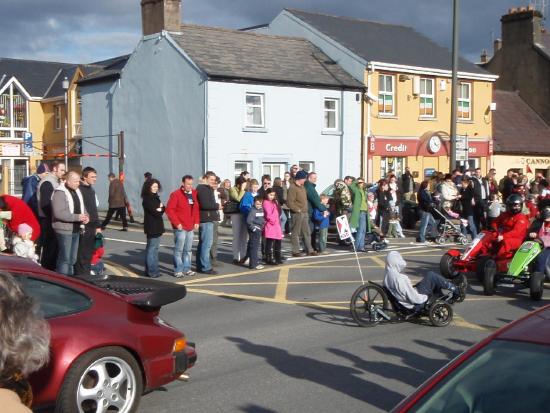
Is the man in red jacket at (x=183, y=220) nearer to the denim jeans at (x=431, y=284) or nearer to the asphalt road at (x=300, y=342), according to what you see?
the asphalt road at (x=300, y=342)

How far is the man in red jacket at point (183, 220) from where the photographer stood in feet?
45.9

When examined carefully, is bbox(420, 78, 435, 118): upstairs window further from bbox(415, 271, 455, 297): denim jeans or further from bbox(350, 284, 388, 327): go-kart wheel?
bbox(350, 284, 388, 327): go-kart wheel

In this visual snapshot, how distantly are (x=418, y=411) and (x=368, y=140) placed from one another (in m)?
29.4

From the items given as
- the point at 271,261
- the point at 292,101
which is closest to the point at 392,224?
the point at 271,261

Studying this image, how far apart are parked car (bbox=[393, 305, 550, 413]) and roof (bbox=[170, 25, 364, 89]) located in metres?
24.8

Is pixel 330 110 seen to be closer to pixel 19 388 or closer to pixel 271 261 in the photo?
pixel 271 261

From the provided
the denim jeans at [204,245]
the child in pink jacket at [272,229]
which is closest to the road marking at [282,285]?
the child in pink jacket at [272,229]

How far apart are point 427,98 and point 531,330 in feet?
106

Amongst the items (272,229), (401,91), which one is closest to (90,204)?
(272,229)

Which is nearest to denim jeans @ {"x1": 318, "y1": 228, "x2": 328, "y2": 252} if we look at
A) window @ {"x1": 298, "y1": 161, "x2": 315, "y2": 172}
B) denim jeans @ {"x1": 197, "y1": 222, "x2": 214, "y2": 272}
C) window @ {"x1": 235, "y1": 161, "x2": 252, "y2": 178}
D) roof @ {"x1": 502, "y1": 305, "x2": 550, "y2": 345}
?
denim jeans @ {"x1": 197, "y1": 222, "x2": 214, "y2": 272}

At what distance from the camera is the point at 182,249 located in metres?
14.2

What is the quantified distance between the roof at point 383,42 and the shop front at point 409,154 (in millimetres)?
3308

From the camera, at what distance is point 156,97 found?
1200 inches

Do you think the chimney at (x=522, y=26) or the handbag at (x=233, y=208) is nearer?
the handbag at (x=233, y=208)
